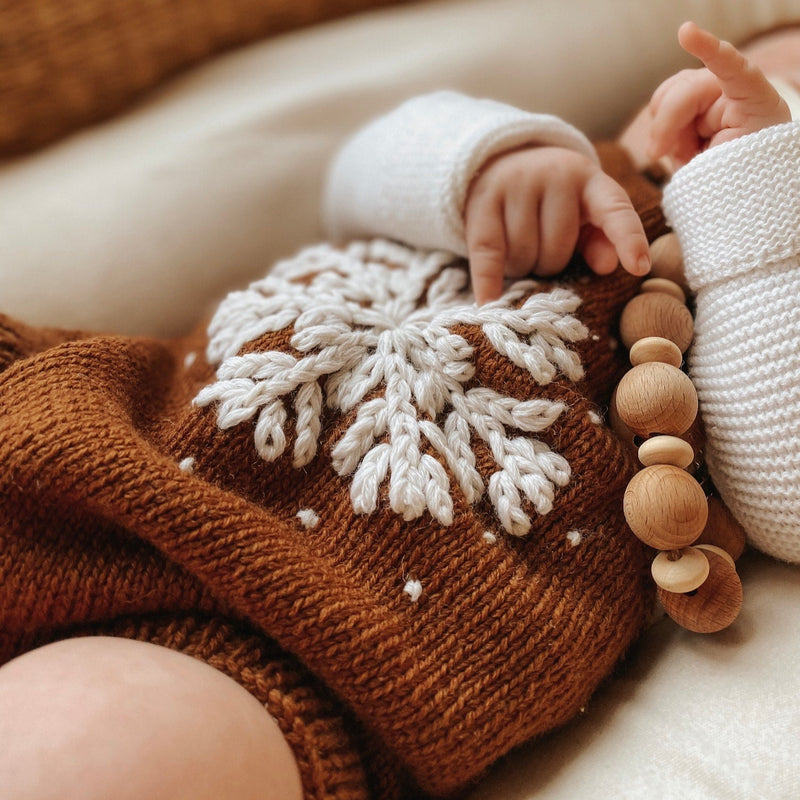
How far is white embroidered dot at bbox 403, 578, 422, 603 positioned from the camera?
429mm

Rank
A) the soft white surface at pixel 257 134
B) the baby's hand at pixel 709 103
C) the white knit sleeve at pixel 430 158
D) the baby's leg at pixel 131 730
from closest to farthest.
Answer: the baby's leg at pixel 131 730
the baby's hand at pixel 709 103
the white knit sleeve at pixel 430 158
the soft white surface at pixel 257 134

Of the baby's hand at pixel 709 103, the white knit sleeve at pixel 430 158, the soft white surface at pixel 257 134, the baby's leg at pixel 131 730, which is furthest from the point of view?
the soft white surface at pixel 257 134

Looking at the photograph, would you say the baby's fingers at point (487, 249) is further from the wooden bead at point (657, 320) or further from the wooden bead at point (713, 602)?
the wooden bead at point (713, 602)

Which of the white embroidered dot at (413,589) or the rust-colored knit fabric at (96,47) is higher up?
the rust-colored knit fabric at (96,47)

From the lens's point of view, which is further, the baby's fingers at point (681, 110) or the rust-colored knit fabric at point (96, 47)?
the rust-colored knit fabric at point (96, 47)

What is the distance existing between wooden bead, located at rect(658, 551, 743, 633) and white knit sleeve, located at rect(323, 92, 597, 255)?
279mm

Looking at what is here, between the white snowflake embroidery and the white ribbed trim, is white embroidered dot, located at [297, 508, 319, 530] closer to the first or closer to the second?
the white snowflake embroidery

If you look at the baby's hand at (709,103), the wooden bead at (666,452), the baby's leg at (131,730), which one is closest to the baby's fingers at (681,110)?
the baby's hand at (709,103)

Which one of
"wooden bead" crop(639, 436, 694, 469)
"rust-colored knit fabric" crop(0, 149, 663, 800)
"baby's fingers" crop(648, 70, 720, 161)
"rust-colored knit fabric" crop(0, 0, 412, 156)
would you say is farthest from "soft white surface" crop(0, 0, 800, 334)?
"wooden bead" crop(639, 436, 694, 469)

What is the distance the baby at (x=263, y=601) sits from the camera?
369mm

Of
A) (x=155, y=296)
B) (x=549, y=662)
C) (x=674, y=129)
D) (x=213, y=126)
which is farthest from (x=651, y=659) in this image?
(x=213, y=126)

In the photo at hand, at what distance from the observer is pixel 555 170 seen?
0.52m

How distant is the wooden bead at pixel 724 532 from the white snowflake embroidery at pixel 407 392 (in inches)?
4.0

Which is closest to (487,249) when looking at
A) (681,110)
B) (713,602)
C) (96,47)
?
(681,110)
